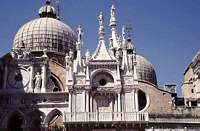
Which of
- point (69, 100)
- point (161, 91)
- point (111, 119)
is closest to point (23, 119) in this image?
point (69, 100)

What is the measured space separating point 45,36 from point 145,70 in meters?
15.7

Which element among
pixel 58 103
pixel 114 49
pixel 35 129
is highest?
pixel 114 49

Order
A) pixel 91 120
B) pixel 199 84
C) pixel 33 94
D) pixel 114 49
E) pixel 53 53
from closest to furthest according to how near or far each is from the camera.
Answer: pixel 91 120
pixel 33 94
pixel 114 49
pixel 53 53
pixel 199 84

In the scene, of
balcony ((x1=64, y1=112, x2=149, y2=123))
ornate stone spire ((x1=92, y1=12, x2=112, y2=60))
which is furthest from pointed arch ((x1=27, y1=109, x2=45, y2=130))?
ornate stone spire ((x1=92, y1=12, x2=112, y2=60))

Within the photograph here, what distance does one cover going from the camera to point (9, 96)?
111 ft

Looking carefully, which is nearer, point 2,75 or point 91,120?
point 91,120

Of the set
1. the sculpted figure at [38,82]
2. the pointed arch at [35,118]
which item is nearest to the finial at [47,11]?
the sculpted figure at [38,82]

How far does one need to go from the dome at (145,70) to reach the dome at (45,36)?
10.7 meters

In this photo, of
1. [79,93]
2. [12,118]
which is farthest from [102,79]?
[12,118]

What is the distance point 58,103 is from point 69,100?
1.34 m

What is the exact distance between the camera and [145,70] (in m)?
53.1

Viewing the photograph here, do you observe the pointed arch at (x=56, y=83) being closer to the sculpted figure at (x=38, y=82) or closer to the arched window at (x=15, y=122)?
the sculpted figure at (x=38, y=82)

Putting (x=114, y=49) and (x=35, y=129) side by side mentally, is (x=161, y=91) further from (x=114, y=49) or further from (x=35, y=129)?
(x=35, y=129)

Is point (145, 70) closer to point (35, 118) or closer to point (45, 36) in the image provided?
point (45, 36)
